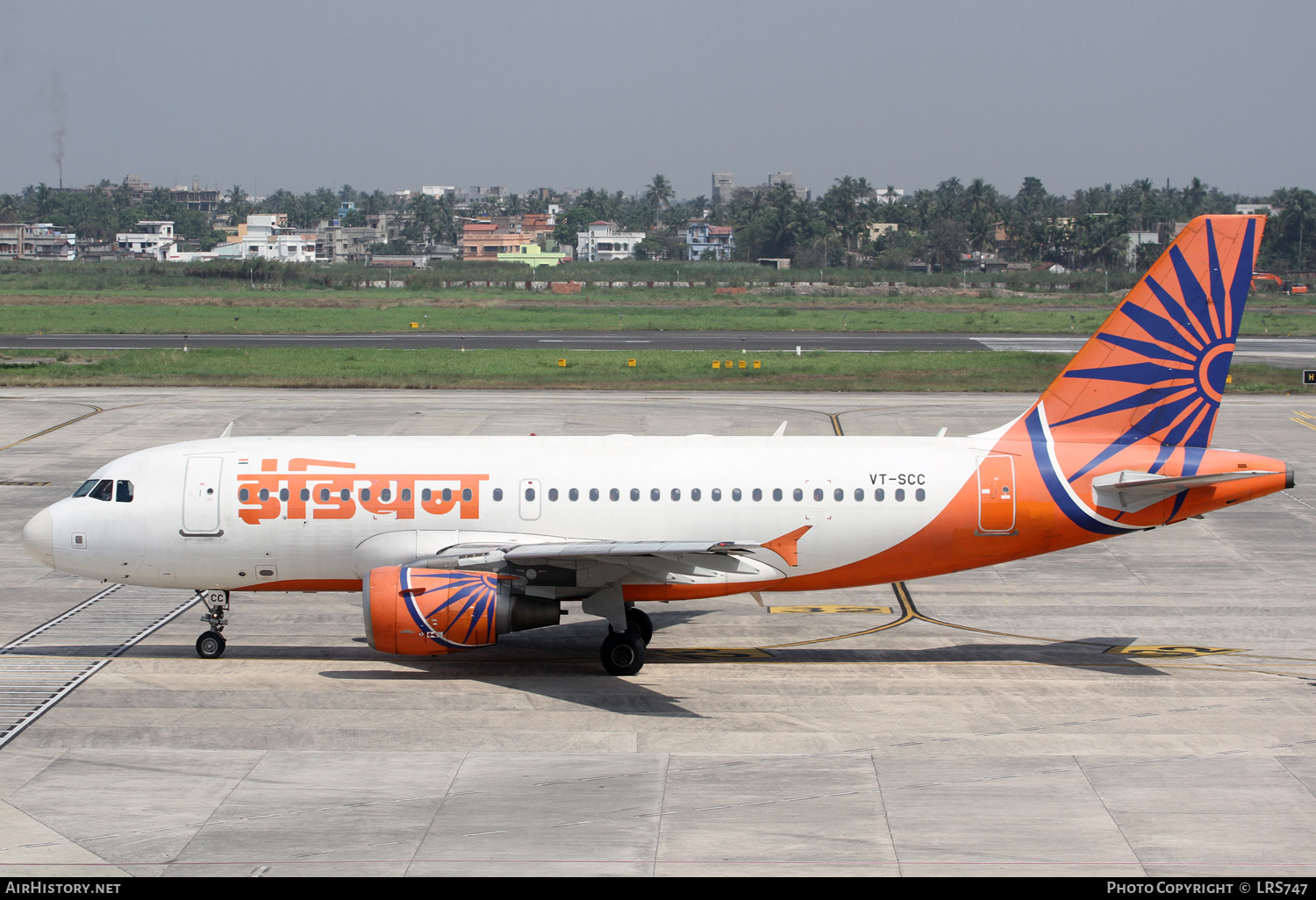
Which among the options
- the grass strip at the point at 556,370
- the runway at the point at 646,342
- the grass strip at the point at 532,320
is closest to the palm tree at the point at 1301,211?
the grass strip at the point at 532,320

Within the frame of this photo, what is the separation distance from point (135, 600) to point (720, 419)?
2838 cm

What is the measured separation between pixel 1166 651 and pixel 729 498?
10.1m

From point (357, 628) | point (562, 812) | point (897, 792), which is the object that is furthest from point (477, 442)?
point (897, 792)

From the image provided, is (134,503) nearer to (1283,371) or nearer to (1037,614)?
(1037,614)

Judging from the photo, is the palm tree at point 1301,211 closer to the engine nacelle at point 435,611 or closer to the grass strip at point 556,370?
the grass strip at point 556,370

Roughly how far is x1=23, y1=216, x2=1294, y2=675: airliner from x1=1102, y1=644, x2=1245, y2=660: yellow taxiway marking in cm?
286

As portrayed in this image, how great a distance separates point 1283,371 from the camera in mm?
68438

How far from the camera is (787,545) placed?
2409cm

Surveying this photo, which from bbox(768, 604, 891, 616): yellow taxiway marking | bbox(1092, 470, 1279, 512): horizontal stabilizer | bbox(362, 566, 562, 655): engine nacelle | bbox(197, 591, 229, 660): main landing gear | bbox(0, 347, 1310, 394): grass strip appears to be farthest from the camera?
bbox(0, 347, 1310, 394): grass strip

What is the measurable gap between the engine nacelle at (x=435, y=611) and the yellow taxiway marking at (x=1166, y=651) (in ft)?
42.1

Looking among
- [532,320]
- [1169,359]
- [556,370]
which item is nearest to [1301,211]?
[532,320]

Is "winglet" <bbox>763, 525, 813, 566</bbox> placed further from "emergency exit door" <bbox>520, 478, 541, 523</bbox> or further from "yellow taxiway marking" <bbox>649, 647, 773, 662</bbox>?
"emergency exit door" <bbox>520, 478, 541, 523</bbox>

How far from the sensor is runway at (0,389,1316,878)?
1605 cm

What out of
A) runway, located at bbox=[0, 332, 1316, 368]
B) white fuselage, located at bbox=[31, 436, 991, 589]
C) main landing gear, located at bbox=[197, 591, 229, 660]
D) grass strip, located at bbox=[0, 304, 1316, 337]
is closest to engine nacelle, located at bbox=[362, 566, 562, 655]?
white fuselage, located at bbox=[31, 436, 991, 589]
